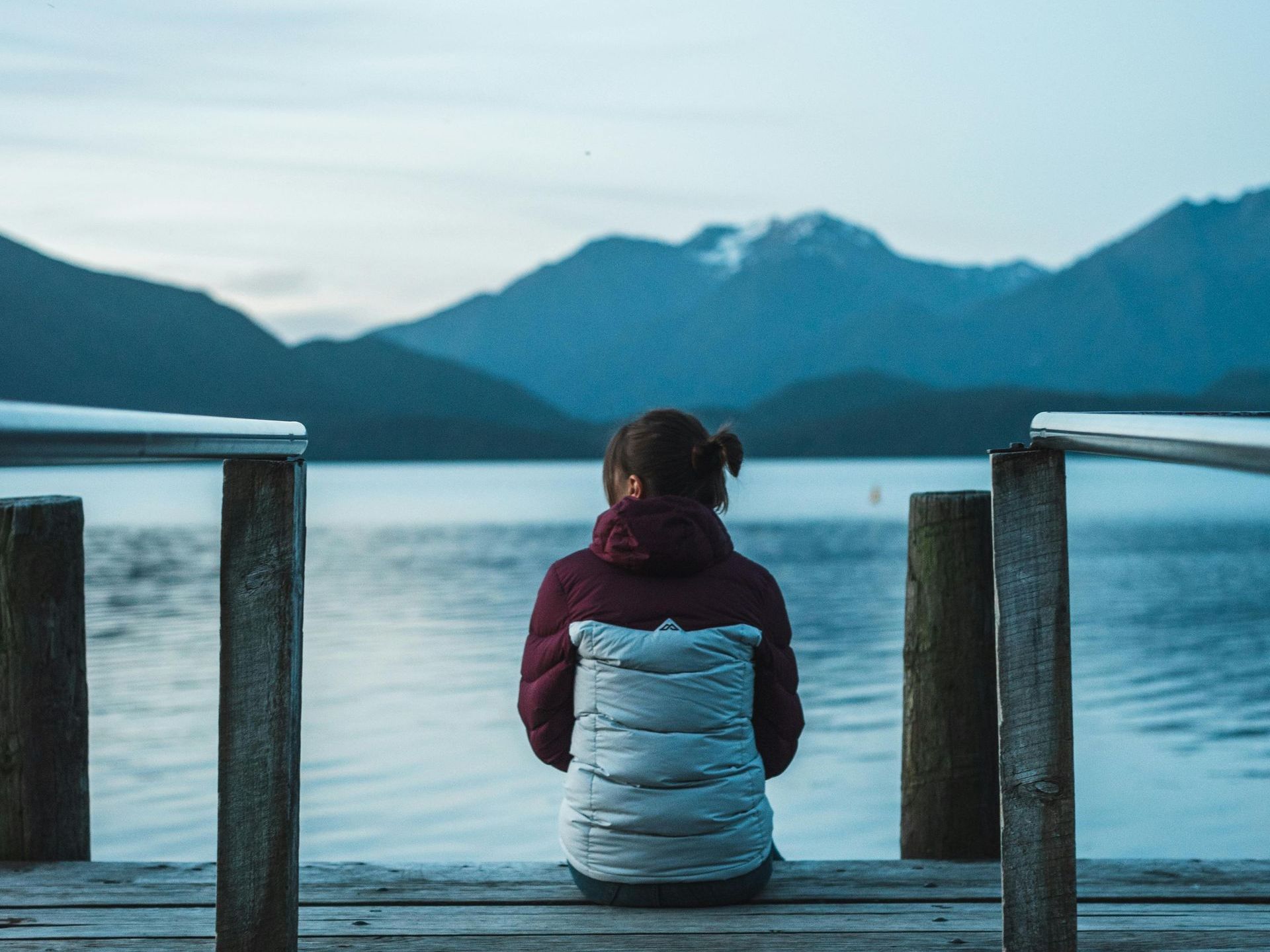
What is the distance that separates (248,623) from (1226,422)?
155 centimetres

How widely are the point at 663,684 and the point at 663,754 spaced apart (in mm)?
159

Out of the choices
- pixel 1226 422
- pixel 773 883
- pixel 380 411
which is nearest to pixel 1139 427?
pixel 1226 422

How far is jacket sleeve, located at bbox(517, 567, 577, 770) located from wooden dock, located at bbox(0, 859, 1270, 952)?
0.41 metres

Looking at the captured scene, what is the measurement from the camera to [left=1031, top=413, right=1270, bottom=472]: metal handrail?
1336 millimetres

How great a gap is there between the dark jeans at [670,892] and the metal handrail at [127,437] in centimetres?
138

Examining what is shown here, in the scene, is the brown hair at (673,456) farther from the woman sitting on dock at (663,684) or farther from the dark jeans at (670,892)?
the dark jeans at (670,892)

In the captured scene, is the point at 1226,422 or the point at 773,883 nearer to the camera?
the point at 1226,422

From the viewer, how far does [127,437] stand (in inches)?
62.6

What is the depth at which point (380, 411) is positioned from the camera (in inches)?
7357

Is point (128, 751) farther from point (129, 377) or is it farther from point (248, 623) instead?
point (129, 377)

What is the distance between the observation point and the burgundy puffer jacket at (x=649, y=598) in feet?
9.77

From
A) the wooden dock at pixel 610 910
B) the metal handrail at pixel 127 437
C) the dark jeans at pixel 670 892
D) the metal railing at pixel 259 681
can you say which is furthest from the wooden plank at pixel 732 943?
the metal handrail at pixel 127 437

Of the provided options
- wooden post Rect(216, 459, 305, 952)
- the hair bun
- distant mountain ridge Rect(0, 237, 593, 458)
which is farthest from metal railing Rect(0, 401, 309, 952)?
distant mountain ridge Rect(0, 237, 593, 458)

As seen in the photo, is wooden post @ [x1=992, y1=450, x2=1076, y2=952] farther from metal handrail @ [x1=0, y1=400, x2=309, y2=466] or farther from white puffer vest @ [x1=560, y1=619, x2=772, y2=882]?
metal handrail @ [x1=0, y1=400, x2=309, y2=466]
